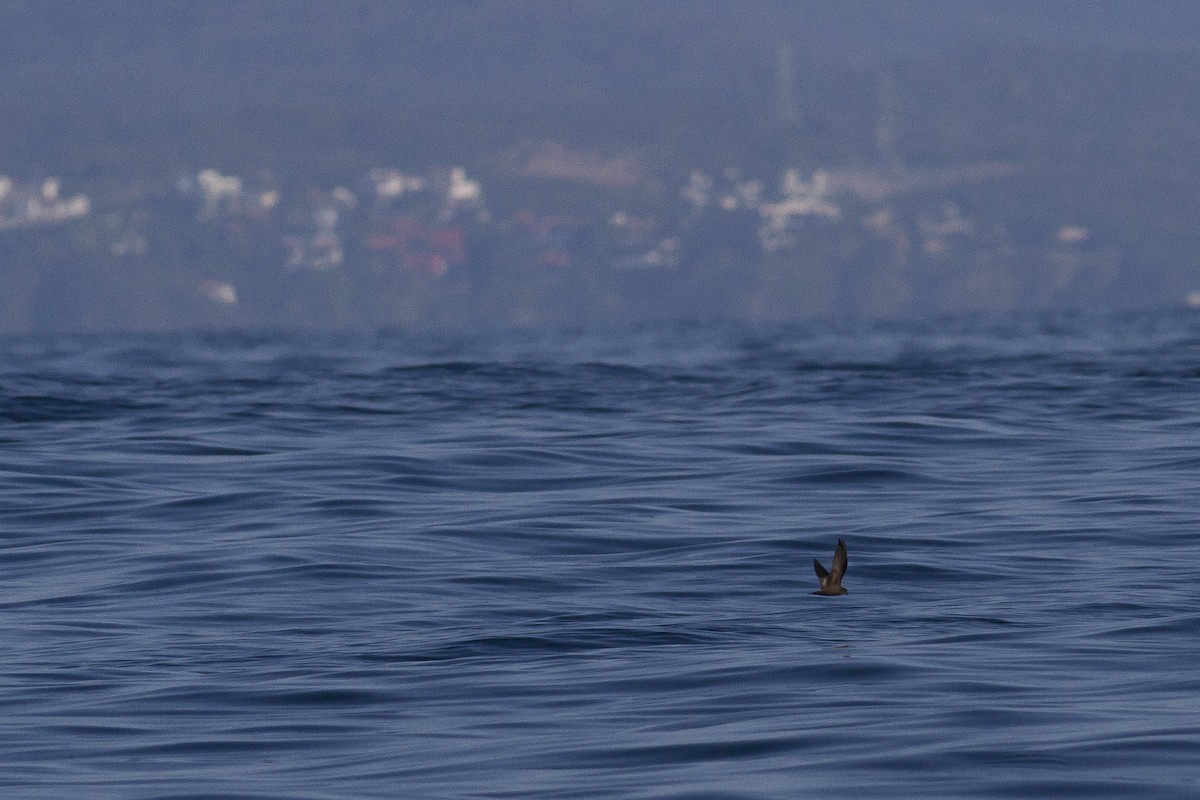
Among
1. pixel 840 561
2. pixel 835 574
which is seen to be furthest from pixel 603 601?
pixel 840 561

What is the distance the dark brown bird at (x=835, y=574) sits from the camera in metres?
→ 12.8

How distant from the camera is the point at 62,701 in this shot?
11.8m

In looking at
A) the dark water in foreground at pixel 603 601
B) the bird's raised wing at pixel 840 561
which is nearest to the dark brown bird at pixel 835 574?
the bird's raised wing at pixel 840 561

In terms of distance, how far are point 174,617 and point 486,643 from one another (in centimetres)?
261

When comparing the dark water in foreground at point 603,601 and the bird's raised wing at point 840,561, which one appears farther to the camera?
the bird's raised wing at point 840,561

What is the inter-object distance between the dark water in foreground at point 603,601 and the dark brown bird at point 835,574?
29cm

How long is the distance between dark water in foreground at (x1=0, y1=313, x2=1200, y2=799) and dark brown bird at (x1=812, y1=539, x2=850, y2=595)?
293 millimetres

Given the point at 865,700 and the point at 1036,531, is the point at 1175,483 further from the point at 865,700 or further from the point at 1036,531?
the point at 865,700

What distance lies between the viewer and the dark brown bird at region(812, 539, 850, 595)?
12820 mm

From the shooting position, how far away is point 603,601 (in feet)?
49.0

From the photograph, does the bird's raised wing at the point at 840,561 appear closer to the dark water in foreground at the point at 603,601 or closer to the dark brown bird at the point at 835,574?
the dark brown bird at the point at 835,574

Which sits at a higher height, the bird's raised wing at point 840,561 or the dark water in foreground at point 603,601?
the bird's raised wing at point 840,561

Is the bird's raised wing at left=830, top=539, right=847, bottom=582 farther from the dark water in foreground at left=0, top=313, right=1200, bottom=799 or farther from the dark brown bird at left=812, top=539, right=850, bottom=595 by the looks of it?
the dark water in foreground at left=0, top=313, right=1200, bottom=799

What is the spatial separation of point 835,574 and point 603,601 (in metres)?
2.29
